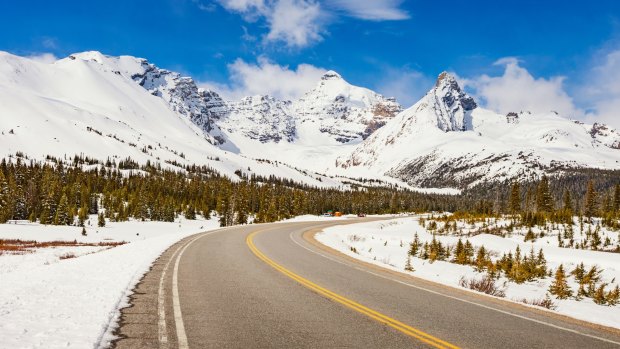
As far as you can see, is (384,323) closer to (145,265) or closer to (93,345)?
(93,345)

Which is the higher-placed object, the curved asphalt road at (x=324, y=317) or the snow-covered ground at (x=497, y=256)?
the curved asphalt road at (x=324, y=317)

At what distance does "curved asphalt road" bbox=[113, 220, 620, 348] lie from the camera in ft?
25.3

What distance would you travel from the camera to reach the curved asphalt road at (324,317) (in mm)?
7727

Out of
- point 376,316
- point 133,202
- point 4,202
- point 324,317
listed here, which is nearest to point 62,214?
point 4,202

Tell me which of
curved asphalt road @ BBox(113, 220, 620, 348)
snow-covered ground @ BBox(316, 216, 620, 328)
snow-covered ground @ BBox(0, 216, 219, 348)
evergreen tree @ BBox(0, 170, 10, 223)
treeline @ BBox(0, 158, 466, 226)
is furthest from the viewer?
treeline @ BBox(0, 158, 466, 226)

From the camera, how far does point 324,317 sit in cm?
941

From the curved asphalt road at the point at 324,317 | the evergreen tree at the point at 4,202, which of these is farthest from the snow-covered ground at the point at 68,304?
the evergreen tree at the point at 4,202

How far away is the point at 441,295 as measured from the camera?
13000mm

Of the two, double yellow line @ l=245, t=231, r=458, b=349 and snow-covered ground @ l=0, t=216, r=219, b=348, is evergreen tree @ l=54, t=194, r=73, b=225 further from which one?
double yellow line @ l=245, t=231, r=458, b=349

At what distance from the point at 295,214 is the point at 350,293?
325 feet

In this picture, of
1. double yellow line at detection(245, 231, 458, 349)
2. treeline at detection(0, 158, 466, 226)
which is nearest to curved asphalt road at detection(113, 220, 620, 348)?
double yellow line at detection(245, 231, 458, 349)

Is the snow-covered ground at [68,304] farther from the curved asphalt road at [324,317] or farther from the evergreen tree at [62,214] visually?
the evergreen tree at [62,214]

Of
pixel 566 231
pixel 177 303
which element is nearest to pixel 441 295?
pixel 177 303

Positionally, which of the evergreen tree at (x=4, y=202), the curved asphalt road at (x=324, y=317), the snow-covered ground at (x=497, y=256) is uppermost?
the evergreen tree at (x=4, y=202)
